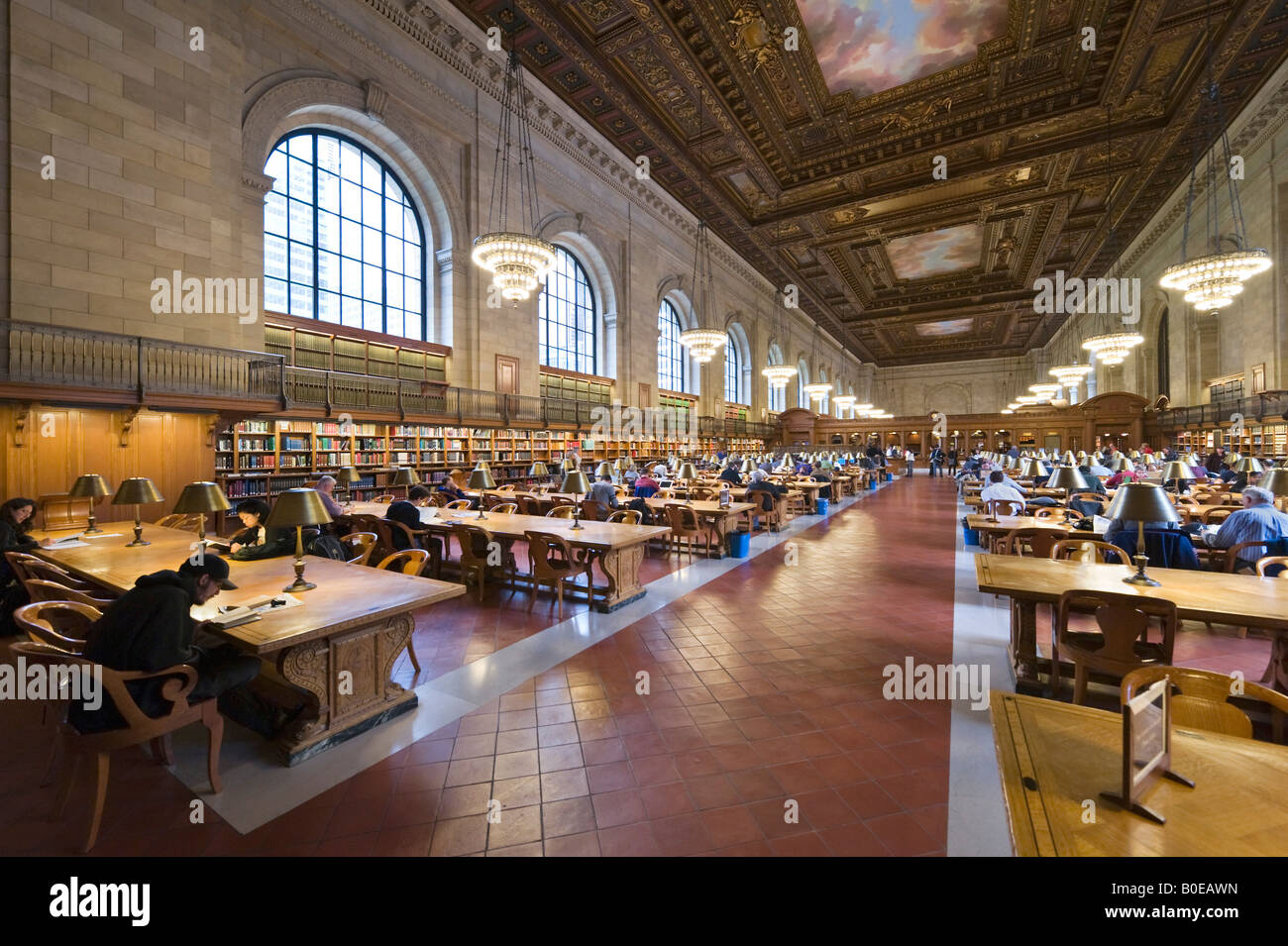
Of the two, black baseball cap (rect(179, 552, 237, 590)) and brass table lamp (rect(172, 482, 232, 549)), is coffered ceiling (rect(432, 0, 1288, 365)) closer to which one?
brass table lamp (rect(172, 482, 232, 549))

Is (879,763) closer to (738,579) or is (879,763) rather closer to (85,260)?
(738,579)

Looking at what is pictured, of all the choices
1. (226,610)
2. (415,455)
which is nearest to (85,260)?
(415,455)

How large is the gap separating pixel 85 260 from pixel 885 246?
20801 mm

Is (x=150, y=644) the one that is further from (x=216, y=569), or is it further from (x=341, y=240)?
(x=341, y=240)

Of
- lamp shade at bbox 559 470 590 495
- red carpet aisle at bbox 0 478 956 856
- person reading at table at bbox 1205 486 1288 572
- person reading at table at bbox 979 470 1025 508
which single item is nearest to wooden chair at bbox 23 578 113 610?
red carpet aisle at bbox 0 478 956 856

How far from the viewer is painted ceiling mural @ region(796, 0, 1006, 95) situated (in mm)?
8578

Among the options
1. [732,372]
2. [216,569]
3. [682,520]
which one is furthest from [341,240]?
[732,372]

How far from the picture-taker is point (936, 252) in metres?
19.2

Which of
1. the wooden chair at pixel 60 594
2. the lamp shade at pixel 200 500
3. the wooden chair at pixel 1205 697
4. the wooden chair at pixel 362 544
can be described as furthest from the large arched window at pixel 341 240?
the wooden chair at pixel 1205 697

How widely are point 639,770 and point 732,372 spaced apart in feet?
78.3

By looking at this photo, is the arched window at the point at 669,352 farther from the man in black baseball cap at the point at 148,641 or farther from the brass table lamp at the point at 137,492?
the man in black baseball cap at the point at 148,641

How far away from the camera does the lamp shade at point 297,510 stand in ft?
9.11

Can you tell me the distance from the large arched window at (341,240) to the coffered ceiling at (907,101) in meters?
3.74

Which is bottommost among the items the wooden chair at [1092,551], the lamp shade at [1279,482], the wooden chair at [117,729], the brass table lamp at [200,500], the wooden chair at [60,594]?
the wooden chair at [117,729]
